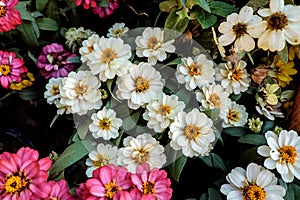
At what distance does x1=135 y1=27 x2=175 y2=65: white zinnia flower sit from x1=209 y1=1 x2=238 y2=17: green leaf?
4.8 inches

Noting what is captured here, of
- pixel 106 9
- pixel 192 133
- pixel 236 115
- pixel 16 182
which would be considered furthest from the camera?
pixel 106 9

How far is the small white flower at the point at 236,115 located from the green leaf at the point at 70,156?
31cm

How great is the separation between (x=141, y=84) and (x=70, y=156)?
0.22m

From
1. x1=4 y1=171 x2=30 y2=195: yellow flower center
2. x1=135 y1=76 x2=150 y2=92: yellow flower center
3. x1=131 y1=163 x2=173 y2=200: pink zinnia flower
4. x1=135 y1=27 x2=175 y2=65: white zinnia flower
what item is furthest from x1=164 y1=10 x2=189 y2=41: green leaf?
x1=4 y1=171 x2=30 y2=195: yellow flower center

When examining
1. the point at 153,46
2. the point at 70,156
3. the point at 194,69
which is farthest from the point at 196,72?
the point at 70,156

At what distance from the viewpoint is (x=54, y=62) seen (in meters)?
1.20

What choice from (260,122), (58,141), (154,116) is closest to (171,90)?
(154,116)

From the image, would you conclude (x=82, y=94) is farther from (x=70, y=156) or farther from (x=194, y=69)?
(x=194, y=69)

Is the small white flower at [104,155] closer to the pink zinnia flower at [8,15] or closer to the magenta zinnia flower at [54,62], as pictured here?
the magenta zinnia flower at [54,62]

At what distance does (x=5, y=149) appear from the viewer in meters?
1.33

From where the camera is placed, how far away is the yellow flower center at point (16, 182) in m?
0.87

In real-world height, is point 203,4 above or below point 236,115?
above

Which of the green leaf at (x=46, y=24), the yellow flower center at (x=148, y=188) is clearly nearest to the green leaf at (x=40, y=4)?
the green leaf at (x=46, y=24)

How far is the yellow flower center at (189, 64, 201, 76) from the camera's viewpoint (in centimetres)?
106
